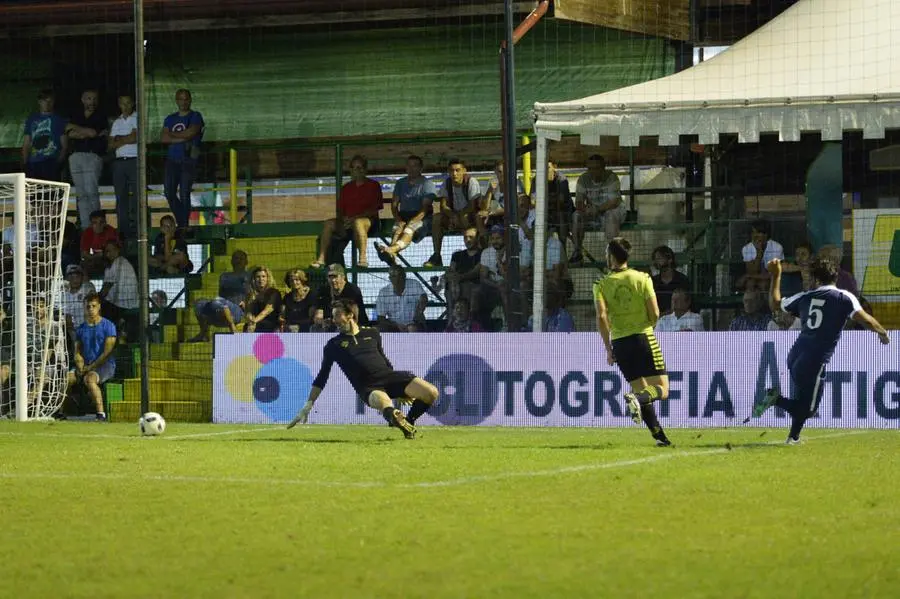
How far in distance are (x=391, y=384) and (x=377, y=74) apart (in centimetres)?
1169

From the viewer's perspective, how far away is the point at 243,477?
11211mm

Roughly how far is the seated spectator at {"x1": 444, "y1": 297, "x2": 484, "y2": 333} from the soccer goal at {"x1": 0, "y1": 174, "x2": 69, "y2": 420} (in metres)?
5.85

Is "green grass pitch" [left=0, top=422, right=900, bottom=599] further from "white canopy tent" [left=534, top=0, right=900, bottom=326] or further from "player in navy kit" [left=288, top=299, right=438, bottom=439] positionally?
"white canopy tent" [left=534, top=0, right=900, bottom=326]

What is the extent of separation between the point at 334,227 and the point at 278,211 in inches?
664

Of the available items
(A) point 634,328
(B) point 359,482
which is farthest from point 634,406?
(B) point 359,482

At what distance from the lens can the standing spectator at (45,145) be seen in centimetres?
2523

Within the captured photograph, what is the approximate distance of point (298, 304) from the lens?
21.0 m

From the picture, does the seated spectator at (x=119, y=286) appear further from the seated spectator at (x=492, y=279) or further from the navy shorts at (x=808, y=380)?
the navy shorts at (x=808, y=380)

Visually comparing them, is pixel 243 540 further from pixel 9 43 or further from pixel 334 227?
pixel 9 43

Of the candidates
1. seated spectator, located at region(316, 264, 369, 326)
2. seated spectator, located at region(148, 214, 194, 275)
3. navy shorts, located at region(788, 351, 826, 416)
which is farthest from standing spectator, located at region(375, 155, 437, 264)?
navy shorts, located at region(788, 351, 826, 416)

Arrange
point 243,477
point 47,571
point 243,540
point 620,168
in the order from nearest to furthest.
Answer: point 47,571 < point 243,540 < point 243,477 < point 620,168

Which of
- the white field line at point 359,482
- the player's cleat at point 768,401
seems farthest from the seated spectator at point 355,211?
the white field line at point 359,482

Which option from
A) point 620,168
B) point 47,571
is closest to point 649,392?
point 47,571

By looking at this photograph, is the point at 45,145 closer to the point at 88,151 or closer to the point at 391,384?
the point at 88,151
